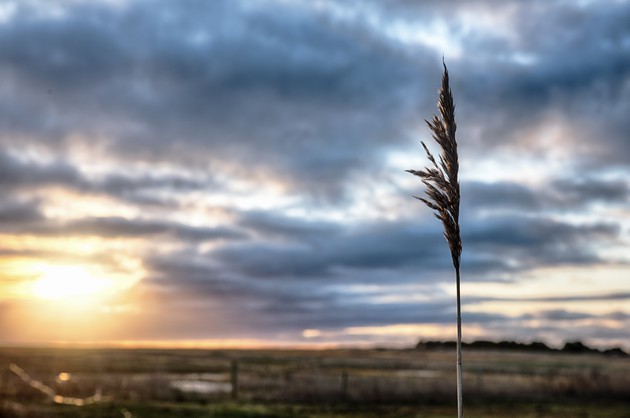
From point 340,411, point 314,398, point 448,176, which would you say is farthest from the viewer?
point 314,398

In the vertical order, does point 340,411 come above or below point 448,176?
below

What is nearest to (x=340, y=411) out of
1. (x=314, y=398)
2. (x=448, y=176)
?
(x=314, y=398)

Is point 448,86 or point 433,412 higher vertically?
point 448,86

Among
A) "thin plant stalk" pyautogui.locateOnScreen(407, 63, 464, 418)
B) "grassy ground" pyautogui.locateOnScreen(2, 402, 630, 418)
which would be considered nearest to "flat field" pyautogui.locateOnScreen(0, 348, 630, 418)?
"grassy ground" pyautogui.locateOnScreen(2, 402, 630, 418)

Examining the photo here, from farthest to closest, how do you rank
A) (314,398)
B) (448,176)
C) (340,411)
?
(314,398)
(340,411)
(448,176)

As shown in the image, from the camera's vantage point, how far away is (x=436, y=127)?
3922mm

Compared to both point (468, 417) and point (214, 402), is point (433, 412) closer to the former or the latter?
point (468, 417)

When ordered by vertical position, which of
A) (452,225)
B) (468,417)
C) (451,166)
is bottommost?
(468,417)

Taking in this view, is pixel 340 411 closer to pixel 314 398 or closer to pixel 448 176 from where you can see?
pixel 314 398

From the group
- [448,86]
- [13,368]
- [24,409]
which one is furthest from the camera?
[13,368]

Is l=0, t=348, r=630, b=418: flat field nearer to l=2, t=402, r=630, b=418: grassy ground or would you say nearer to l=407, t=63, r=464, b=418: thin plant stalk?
l=2, t=402, r=630, b=418: grassy ground

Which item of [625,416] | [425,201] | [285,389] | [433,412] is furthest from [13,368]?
[425,201]

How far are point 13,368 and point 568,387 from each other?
2177 centimetres

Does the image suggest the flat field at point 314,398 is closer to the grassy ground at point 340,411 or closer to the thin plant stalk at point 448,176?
the grassy ground at point 340,411
